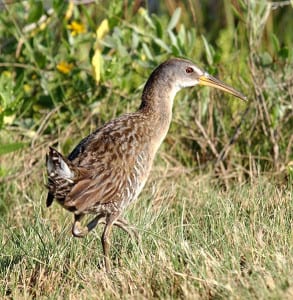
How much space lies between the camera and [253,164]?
22.9 feet

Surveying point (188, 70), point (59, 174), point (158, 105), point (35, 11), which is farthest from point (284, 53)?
point (59, 174)

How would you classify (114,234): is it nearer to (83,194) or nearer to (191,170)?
(83,194)

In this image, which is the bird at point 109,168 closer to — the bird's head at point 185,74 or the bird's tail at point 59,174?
the bird's tail at point 59,174

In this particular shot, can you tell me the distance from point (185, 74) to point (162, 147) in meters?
1.29

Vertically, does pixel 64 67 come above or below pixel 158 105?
below

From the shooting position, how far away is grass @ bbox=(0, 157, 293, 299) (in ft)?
14.1

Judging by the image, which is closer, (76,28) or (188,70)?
(188,70)

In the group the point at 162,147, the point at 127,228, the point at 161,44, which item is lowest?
the point at 162,147

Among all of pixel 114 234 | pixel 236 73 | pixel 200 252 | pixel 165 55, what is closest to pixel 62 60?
pixel 165 55

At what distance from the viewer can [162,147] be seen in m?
7.41

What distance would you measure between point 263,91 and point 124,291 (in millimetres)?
3203

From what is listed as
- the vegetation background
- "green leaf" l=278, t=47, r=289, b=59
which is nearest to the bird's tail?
the vegetation background

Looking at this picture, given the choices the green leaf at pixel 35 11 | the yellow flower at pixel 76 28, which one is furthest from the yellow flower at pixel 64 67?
the green leaf at pixel 35 11

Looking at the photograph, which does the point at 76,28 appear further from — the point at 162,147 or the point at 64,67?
the point at 162,147
